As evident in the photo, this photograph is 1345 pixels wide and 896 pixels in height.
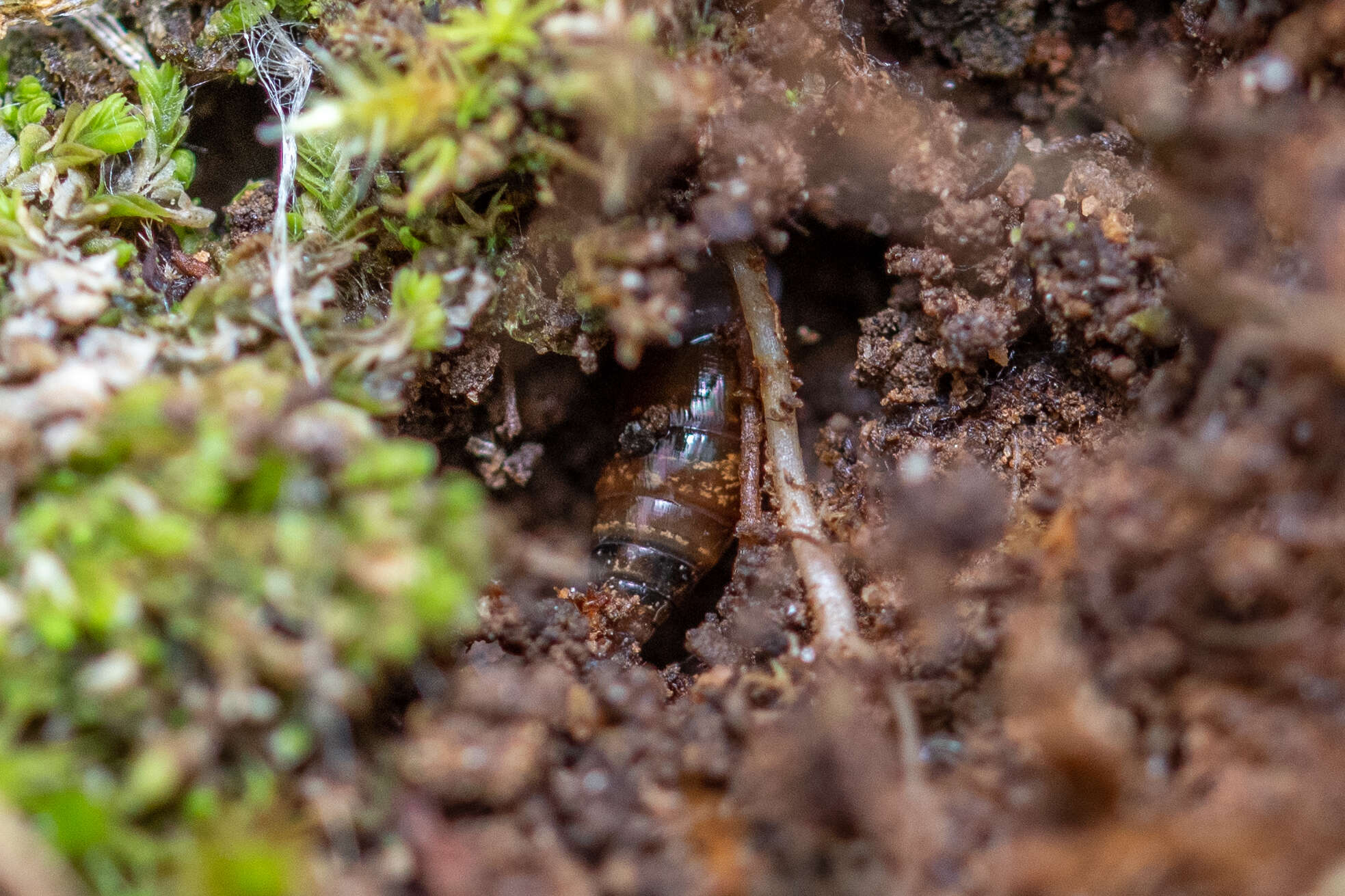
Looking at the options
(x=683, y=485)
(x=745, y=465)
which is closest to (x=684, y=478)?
(x=683, y=485)

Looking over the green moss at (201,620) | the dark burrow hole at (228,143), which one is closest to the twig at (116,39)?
the dark burrow hole at (228,143)

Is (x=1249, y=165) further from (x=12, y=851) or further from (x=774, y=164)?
(x=12, y=851)

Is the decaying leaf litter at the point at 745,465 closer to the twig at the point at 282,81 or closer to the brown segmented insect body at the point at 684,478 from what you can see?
the twig at the point at 282,81

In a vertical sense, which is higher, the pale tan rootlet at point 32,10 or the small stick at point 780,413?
the pale tan rootlet at point 32,10

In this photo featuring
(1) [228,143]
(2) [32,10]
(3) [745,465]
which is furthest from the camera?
(3) [745,465]

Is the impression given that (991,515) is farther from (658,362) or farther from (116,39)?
(116,39)

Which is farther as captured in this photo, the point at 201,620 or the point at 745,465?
the point at 745,465

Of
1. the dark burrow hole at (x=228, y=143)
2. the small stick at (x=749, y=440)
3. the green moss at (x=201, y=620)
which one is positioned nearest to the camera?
the green moss at (x=201, y=620)
